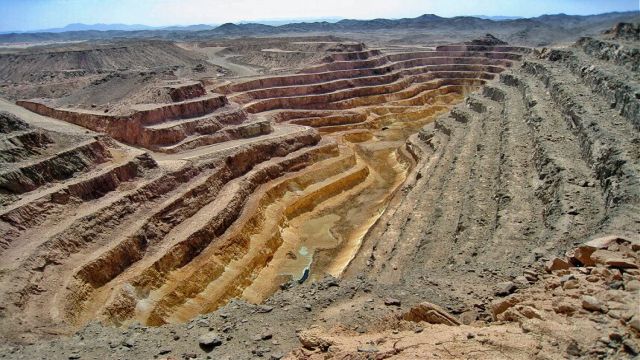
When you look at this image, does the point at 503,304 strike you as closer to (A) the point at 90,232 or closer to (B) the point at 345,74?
(A) the point at 90,232

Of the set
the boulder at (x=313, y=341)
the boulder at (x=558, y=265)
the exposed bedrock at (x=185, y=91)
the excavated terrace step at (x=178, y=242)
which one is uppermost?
the exposed bedrock at (x=185, y=91)

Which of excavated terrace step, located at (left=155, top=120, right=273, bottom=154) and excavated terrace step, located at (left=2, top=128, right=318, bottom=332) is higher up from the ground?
excavated terrace step, located at (left=155, top=120, right=273, bottom=154)

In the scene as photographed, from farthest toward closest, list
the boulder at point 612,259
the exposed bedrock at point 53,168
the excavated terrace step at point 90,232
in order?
the exposed bedrock at point 53,168 → the excavated terrace step at point 90,232 → the boulder at point 612,259

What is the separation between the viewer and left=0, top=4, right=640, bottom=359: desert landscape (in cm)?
1270

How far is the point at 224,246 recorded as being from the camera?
28500 millimetres

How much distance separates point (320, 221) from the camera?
35.7 m

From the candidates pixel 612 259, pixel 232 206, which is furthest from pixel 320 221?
pixel 612 259

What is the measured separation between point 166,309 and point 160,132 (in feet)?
61.1

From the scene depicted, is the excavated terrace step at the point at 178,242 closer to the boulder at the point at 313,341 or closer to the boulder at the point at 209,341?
the boulder at the point at 209,341

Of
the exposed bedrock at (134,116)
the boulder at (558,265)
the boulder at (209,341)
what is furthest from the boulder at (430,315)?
the exposed bedrock at (134,116)

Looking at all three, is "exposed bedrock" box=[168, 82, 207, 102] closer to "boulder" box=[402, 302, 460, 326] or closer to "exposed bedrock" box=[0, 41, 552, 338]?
"exposed bedrock" box=[0, 41, 552, 338]

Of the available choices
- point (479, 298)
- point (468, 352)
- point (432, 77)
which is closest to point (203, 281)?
point (479, 298)

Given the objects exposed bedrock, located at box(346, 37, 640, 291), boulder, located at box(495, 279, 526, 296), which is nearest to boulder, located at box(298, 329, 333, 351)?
exposed bedrock, located at box(346, 37, 640, 291)

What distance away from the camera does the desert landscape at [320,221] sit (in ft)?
41.7
